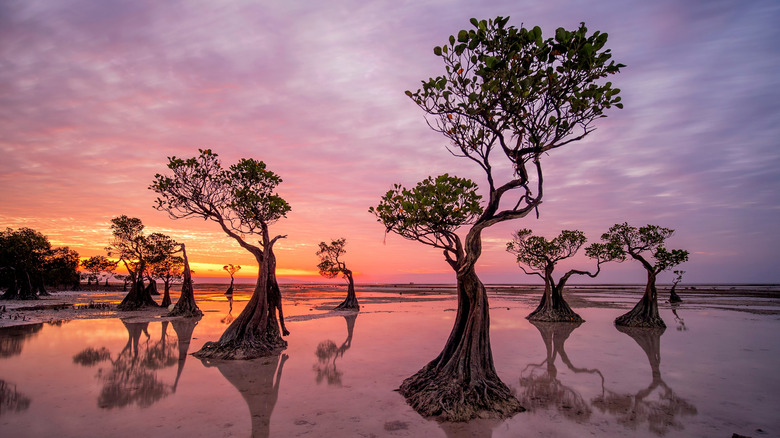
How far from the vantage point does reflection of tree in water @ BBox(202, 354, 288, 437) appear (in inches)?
369

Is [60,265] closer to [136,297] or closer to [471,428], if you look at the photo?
[136,297]

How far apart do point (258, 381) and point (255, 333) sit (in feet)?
16.9

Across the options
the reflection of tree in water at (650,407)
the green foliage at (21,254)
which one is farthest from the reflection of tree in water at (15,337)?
the green foliage at (21,254)

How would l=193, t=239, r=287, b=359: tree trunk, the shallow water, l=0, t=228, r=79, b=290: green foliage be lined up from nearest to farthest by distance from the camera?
the shallow water
l=193, t=239, r=287, b=359: tree trunk
l=0, t=228, r=79, b=290: green foliage

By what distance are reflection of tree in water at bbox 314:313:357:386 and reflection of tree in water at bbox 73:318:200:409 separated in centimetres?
511

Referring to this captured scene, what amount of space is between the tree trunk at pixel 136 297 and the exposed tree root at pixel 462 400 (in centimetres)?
3853

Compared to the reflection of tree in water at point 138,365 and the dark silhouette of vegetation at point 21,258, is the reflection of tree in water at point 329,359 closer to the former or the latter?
the reflection of tree in water at point 138,365

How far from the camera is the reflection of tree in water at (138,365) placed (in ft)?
35.6

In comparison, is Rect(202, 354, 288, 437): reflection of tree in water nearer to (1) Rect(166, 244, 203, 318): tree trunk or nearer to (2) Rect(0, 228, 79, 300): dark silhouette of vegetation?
(1) Rect(166, 244, 203, 318): tree trunk

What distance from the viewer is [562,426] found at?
9.01 m

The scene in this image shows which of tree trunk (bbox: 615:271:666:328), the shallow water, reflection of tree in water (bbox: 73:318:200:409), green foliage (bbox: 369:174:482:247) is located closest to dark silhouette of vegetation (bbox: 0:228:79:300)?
the shallow water

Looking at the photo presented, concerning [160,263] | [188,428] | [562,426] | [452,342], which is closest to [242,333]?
[188,428]

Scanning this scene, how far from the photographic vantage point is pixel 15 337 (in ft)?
66.2

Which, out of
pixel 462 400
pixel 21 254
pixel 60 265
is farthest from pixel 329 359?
pixel 60 265
